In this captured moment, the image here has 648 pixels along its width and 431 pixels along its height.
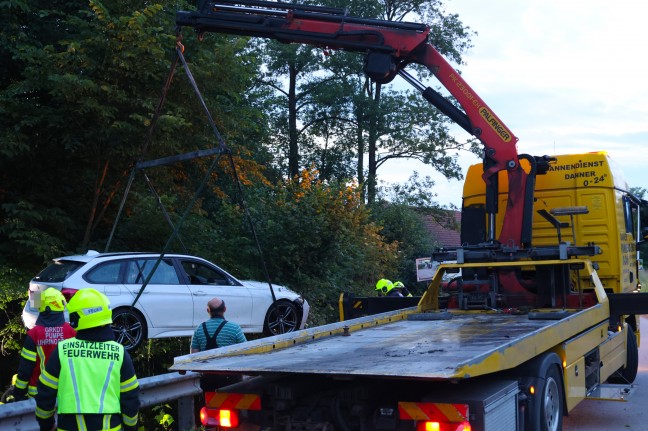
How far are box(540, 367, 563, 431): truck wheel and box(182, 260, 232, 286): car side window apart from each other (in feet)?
21.3

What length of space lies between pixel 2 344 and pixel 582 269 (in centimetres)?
855

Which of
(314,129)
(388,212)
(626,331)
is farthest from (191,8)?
(314,129)

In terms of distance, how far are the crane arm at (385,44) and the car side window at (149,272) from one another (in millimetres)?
3458

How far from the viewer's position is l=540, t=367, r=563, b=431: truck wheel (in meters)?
6.35

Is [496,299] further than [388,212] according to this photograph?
No

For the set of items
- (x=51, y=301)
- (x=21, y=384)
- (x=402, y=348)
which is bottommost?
(x=21, y=384)

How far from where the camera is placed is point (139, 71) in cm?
1304

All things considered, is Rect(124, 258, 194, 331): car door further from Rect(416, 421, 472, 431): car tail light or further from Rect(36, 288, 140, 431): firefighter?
Rect(416, 421, 472, 431): car tail light

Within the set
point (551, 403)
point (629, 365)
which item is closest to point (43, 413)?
point (551, 403)

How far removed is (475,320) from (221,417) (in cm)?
406

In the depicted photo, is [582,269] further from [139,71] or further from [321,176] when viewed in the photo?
[321,176]

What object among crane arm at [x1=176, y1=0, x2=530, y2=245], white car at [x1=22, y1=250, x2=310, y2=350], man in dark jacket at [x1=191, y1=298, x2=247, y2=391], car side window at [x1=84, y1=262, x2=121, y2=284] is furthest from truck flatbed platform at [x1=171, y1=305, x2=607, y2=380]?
car side window at [x1=84, y1=262, x2=121, y2=284]

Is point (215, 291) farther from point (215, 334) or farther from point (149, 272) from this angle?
point (215, 334)

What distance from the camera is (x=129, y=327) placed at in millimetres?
10922
